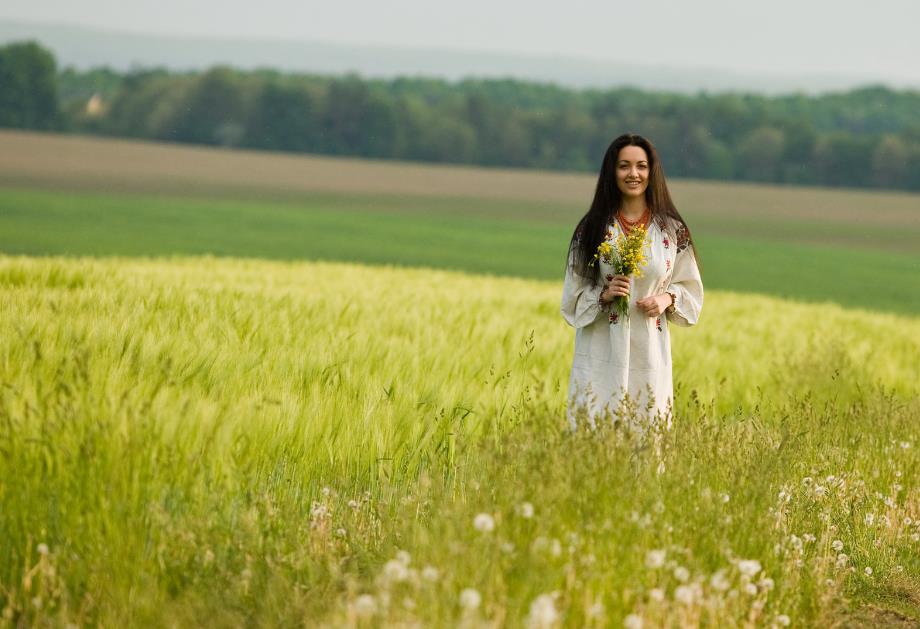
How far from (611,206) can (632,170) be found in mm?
241

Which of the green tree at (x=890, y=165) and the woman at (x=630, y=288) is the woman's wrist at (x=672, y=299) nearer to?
the woman at (x=630, y=288)

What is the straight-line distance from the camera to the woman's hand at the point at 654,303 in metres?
5.98

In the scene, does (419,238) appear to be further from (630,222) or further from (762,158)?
(762,158)

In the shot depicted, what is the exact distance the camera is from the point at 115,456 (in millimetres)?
4320

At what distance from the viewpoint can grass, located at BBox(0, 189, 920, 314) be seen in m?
34.4

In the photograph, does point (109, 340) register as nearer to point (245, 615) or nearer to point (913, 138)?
point (245, 615)

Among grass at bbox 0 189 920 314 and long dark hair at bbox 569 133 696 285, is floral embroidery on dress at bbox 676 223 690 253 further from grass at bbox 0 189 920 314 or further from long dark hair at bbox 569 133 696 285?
grass at bbox 0 189 920 314

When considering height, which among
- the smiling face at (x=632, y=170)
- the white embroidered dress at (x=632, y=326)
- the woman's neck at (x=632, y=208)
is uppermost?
the smiling face at (x=632, y=170)

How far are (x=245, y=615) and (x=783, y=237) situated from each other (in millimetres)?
56098

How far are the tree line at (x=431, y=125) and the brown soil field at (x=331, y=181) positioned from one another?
297 centimetres

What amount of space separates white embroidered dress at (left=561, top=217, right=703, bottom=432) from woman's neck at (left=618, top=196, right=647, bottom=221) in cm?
8

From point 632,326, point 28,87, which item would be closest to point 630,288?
point 632,326

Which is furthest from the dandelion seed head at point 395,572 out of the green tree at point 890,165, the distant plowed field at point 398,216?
the green tree at point 890,165

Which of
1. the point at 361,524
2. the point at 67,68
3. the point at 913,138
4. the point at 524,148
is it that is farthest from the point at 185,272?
the point at 67,68
